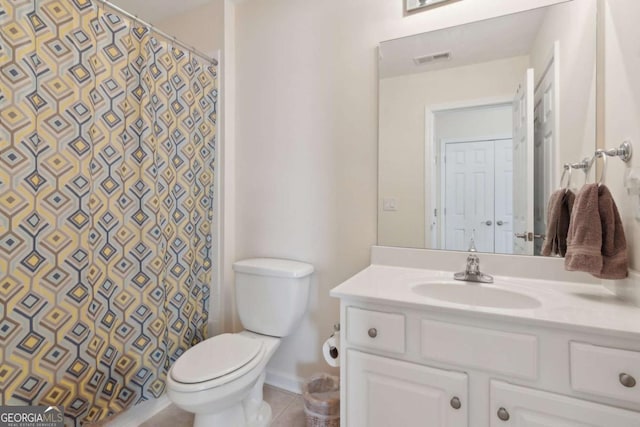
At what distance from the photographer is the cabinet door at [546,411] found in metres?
0.78

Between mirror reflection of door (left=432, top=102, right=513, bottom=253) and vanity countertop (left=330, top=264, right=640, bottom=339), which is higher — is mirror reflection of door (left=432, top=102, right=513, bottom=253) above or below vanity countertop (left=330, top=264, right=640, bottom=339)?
above

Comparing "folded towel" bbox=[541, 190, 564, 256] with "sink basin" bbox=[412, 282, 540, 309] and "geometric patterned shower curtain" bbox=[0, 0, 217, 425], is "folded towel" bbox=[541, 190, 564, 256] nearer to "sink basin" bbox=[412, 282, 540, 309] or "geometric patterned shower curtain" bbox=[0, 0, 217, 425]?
"sink basin" bbox=[412, 282, 540, 309]

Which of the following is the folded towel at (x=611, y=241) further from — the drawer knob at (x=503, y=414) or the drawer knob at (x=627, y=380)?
the drawer knob at (x=503, y=414)

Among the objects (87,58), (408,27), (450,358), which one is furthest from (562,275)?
(87,58)

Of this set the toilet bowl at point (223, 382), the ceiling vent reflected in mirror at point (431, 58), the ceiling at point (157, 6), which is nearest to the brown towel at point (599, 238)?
the ceiling vent reflected in mirror at point (431, 58)

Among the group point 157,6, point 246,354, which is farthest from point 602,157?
point 157,6

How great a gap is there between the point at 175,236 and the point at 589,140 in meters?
1.95

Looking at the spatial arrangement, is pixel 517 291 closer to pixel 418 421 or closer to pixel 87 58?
pixel 418 421

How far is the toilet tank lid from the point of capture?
1630 millimetres

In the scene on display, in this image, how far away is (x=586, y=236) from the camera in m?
1.01

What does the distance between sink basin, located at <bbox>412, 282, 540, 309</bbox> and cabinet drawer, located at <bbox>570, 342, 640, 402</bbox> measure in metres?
0.32

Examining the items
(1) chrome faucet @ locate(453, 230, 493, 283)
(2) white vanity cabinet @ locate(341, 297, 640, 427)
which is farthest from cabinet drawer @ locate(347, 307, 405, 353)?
(1) chrome faucet @ locate(453, 230, 493, 283)

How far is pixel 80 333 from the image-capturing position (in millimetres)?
1247

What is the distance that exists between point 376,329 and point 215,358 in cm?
77
